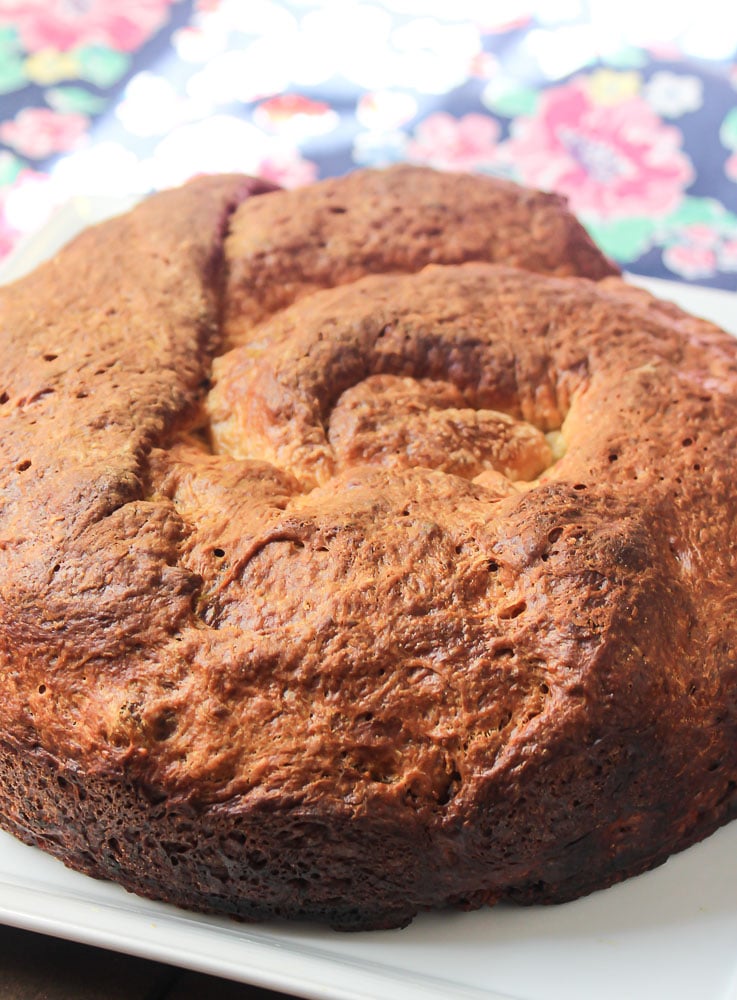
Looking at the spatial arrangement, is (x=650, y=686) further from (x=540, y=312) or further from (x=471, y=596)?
(x=540, y=312)

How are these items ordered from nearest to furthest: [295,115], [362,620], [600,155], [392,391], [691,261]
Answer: [362,620] < [392,391] < [691,261] < [600,155] < [295,115]

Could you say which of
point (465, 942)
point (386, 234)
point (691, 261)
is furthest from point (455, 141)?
point (465, 942)

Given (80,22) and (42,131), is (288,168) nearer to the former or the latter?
(42,131)

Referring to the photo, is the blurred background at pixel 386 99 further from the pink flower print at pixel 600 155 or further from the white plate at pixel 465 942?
the white plate at pixel 465 942

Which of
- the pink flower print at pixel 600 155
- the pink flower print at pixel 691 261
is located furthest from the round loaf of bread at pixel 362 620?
the pink flower print at pixel 600 155

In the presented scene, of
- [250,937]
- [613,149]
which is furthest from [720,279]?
[250,937]

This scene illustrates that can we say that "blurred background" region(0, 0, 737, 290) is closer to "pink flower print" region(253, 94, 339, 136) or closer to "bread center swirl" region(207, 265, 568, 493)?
"pink flower print" region(253, 94, 339, 136)
